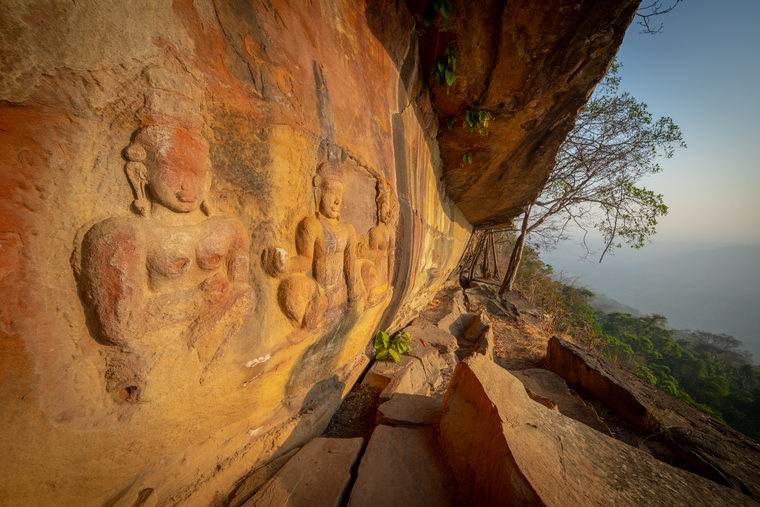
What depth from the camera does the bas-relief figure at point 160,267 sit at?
1.00 m

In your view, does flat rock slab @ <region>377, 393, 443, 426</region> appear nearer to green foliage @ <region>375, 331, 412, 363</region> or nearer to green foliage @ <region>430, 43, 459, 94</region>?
green foliage @ <region>375, 331, 412, 363</region>

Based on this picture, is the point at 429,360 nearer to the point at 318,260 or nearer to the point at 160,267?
the point at 318,260

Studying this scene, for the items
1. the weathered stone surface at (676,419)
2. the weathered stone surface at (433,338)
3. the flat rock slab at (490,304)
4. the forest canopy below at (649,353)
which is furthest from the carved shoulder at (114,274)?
the forest canopy below at (649,353)

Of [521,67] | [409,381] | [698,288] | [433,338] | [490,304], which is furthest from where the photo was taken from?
[698,288]

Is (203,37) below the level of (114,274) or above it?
above

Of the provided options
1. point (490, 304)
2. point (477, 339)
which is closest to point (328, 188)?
point (477, 339)

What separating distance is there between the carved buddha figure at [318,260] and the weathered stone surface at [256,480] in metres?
0.95

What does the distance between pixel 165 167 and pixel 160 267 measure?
1.44ft

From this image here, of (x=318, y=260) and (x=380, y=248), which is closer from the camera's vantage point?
(x=318, y=260)

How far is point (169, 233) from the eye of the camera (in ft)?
3.73

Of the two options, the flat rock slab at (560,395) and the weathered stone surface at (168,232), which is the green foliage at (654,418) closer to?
the flat rock slab at (560,395)

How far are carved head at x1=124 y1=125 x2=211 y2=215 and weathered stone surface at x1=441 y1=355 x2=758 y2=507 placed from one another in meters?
2.07

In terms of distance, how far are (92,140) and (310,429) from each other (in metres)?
2.30

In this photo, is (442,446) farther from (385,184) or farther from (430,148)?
(430,148)
